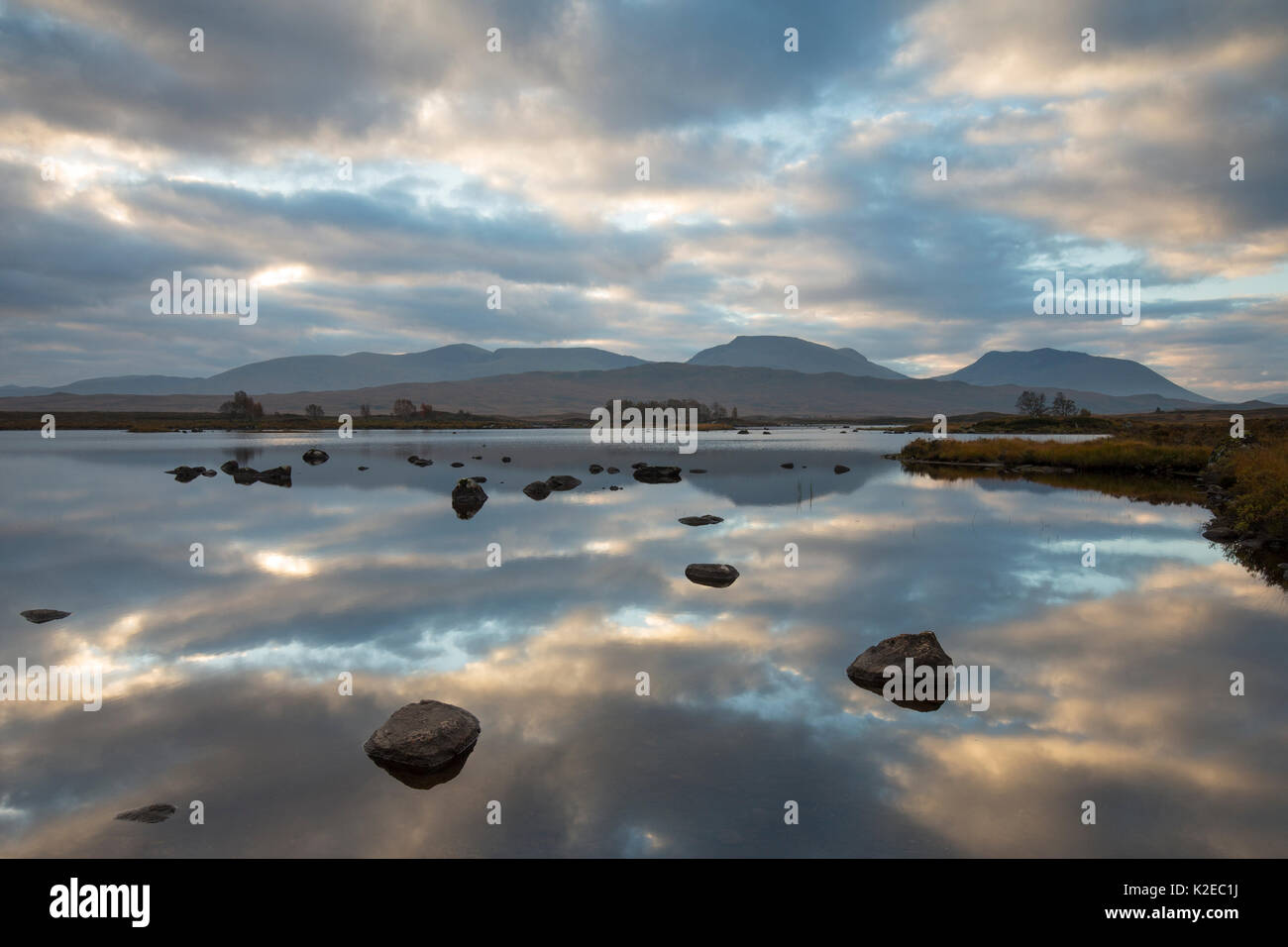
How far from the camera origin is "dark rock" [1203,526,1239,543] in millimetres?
24359

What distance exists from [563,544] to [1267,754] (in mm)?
19047

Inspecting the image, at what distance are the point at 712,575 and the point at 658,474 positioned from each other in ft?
101

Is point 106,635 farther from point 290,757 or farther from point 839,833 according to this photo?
point 839,833

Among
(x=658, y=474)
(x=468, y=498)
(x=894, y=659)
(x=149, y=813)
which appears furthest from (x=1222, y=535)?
(x=468, y=498)

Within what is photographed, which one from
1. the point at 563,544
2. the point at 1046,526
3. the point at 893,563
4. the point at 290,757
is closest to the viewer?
the point at 290,757

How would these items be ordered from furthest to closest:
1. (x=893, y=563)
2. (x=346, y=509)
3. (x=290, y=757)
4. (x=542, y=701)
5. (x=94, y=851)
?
(x=346, y=509) < (x=893, y=563) < (x=542, y=701) < (x=290, y=757) < (x=94, y=851)

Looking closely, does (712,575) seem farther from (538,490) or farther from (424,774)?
(538,490)

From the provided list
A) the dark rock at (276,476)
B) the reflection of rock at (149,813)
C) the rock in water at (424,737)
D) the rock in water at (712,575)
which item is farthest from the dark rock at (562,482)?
the reflection of rock at (149,813)

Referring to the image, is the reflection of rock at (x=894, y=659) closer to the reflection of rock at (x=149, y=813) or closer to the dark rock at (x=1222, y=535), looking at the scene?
the reflection of rock at (x=149, y=813)

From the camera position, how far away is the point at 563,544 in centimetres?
2405

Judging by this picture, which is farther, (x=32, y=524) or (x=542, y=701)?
(x=32, y=524)

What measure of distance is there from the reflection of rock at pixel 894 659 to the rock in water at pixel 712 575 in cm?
647
